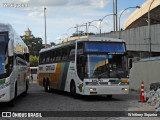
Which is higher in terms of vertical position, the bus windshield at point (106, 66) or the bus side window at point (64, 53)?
the bus side window at point (64, 53)

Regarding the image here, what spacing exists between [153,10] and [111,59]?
47590 mm

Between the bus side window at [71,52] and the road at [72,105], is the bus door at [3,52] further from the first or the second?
the bus side window at [71,52]

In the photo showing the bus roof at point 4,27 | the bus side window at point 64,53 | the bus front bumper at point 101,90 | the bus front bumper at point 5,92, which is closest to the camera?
the bus front bumper at point 5,92

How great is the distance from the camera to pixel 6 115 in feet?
46.1

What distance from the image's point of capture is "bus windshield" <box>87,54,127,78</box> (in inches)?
768

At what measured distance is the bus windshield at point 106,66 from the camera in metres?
19.5

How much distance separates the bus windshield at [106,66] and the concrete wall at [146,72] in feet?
26.5

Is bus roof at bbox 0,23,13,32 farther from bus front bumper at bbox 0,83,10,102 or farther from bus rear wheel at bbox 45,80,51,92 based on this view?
bus rear wheel at bbox 45,80,51,92

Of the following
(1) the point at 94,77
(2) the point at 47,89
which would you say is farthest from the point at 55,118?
(2) the point at 47,89

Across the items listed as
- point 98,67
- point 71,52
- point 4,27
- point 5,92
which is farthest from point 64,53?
point 5,92

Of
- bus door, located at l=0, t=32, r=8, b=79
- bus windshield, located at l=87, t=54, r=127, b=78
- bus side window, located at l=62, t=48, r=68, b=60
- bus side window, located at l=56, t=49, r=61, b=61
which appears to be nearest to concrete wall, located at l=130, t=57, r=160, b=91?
bus side window, located at l=56, t=49, r=61, b=61

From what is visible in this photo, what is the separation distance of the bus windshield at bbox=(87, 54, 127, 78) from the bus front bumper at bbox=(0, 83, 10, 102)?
5.66 m

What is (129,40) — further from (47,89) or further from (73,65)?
(73,65)

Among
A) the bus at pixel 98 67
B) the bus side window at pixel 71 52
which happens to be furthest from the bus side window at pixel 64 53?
the bus at pixel 98 67
